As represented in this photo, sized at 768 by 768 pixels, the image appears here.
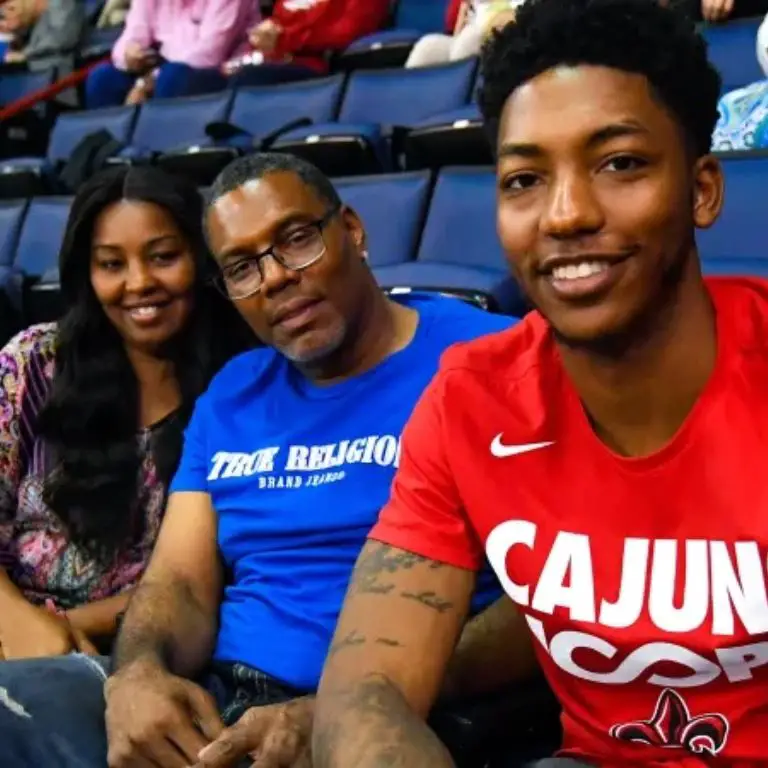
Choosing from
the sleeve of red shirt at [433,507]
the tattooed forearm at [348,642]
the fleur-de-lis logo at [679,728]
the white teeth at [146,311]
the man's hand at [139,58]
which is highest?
the man's hand at [139,58]

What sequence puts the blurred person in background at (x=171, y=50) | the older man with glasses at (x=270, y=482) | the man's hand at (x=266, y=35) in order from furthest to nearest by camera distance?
the blurred person in background at (x=171, y=50)
the man's hand at (x=266, y=35)
the older man with glasses at (x=270, y=482)

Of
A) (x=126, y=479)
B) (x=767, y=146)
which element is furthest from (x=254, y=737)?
(x=767, y=146)

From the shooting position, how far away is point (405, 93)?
11.1 feet

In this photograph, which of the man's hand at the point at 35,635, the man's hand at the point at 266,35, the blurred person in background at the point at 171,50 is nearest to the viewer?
the man's hand at the point at 35,635

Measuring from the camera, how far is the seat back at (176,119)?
12.2ft

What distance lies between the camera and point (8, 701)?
3.73ft

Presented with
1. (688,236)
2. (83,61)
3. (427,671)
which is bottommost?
(427,671)

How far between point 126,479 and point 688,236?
3.23ft

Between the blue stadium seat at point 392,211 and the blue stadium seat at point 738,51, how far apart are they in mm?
891

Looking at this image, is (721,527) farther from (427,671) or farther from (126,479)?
(126,479)

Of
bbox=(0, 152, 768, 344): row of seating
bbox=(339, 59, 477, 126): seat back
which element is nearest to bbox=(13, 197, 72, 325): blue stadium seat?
bbox=(0, 152, 768, 344): row of seating

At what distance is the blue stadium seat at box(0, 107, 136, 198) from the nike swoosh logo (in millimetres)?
2945

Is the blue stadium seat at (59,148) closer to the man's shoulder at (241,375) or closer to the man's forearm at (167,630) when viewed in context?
the man's shoulder at (241,375)

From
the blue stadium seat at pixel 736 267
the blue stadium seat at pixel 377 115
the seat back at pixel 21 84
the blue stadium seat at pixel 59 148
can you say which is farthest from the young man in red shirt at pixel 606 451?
the seat back at pixel 21 84
